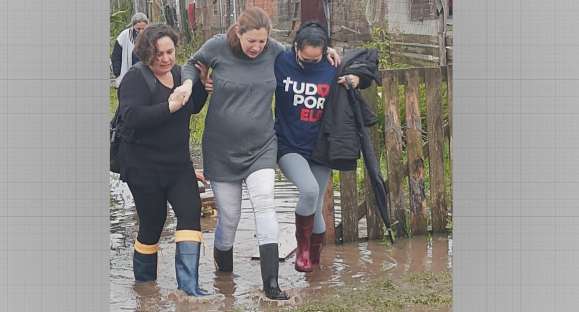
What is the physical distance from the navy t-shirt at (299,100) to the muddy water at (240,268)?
0.92 ft

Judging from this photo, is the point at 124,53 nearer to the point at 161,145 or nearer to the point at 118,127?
the point at 118,127

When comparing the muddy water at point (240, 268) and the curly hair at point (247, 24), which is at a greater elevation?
the curly hair at point (247, 24)

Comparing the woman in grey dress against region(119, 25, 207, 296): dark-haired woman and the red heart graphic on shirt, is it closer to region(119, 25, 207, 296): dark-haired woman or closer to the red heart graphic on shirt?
region(119, 25, 207, 296): dark-haired woman

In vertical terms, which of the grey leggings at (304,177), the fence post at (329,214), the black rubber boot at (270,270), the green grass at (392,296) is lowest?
the green grass at (392,296)

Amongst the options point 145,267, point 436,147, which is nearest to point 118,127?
point 145,267

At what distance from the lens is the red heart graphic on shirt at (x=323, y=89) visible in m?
12.8

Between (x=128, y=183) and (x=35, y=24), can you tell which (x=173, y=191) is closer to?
(x=128, y=183)

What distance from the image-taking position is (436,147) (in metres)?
13.8

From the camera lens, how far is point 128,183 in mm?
12742

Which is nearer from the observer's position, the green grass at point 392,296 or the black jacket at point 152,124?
the black jacket at point 152,124

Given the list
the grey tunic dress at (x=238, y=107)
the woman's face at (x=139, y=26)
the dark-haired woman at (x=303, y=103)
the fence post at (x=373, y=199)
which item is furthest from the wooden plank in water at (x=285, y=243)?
the woman's face at (x=139, y=26)

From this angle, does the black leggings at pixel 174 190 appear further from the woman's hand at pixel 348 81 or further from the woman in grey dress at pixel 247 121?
the woman's hand at pixel 348 81

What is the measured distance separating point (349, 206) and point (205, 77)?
5.10 ft

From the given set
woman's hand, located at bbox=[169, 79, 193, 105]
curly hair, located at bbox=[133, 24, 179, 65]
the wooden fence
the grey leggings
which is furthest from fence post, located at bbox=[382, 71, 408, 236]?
curly hair, located at bbox=[133, 24, 179, 65]
